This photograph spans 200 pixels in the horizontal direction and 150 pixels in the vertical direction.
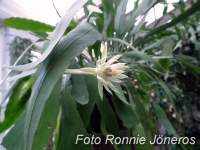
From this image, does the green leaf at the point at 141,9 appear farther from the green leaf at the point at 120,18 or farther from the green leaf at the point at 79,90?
the green leaf at the point at 79,90

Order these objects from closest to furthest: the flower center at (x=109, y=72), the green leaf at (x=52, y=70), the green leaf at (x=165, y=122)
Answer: the green leaf at (x=52, y=70) → the flower center at (x=109, y=72) → the green leaf at (x=165, y=122)

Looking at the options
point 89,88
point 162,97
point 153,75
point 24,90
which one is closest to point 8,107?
point 24,90

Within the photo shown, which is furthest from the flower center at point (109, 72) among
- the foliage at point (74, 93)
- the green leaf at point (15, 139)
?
the green leaf at point (15, 139)

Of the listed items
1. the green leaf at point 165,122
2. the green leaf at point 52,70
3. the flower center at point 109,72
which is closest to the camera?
the green leaf at point 52,70

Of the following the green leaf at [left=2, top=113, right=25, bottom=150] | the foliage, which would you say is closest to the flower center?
the foliage

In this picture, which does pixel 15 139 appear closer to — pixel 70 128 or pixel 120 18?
pixel 70 128

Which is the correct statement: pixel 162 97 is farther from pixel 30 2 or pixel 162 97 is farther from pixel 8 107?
pixel 30 2
